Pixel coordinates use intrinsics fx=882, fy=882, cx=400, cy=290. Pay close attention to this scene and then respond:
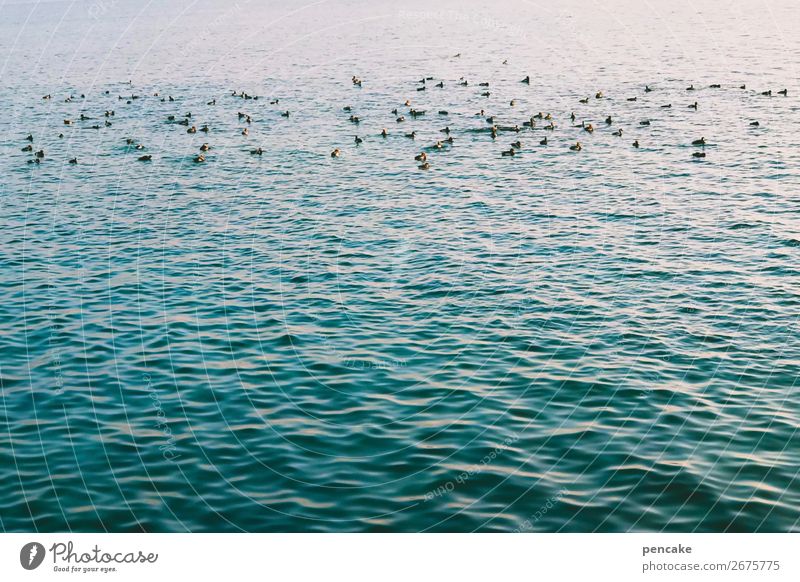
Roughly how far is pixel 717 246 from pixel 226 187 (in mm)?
32919

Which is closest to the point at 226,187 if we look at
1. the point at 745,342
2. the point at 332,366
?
the point at 332,366

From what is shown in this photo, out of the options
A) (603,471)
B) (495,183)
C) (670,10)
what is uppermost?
(670,10)

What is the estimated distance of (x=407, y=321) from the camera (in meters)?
36.6

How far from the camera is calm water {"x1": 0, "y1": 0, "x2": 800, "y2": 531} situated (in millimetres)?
24578

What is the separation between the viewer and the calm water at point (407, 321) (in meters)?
24.6

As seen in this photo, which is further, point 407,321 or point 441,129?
point 441,129

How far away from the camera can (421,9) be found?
A: 167625mm

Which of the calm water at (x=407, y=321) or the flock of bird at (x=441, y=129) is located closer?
the calm water at (x=407, y=321)

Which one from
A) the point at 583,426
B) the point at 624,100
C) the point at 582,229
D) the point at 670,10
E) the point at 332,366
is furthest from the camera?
the point at 670,10

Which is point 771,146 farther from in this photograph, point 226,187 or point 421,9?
point 421,9

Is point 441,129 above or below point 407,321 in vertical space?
above

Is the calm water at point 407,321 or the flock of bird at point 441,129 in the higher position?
the flock of bird at point 441,129

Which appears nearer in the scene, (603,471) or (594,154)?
(603,471)

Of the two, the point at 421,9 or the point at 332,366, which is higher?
the point at 421,9
